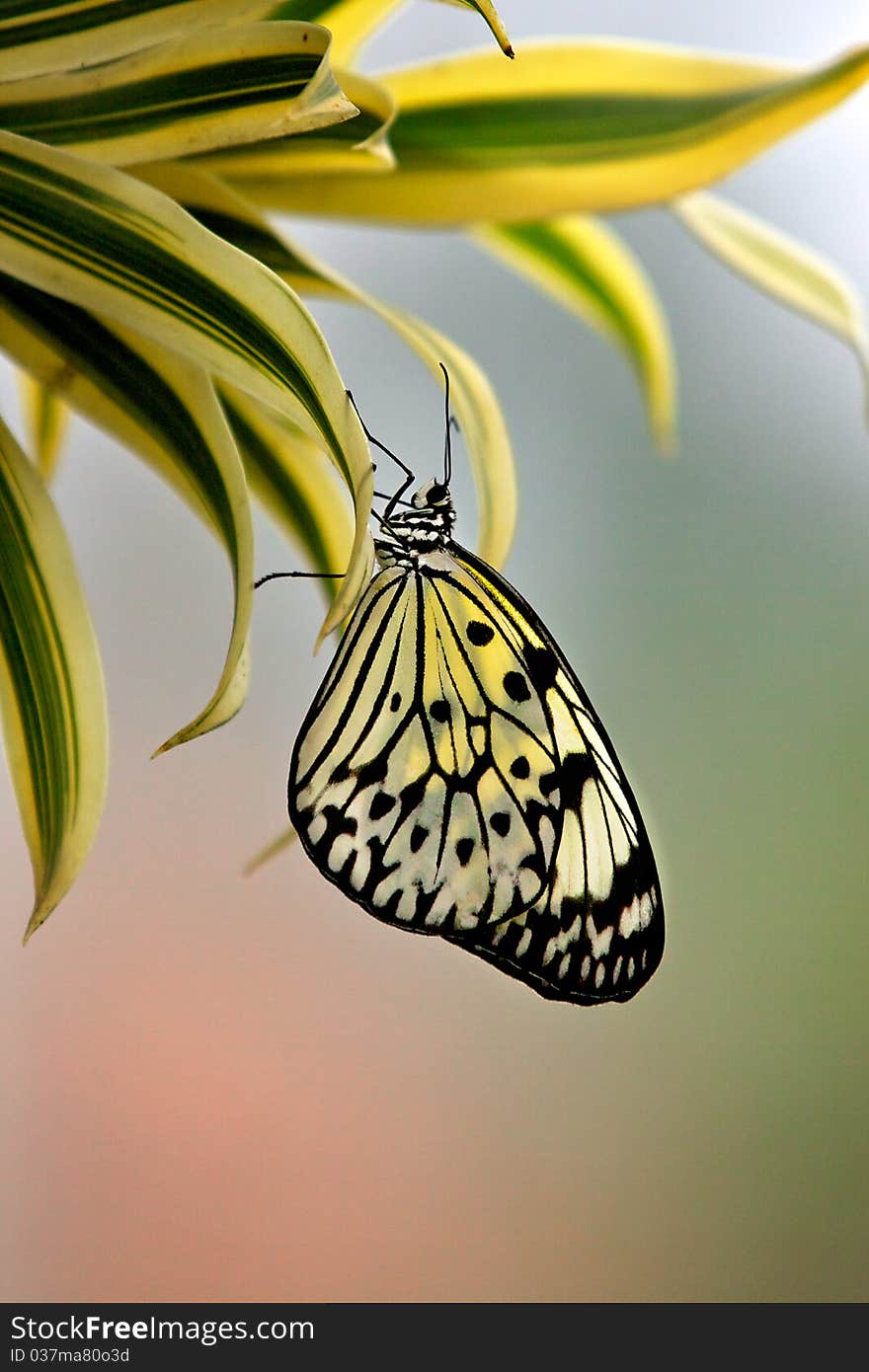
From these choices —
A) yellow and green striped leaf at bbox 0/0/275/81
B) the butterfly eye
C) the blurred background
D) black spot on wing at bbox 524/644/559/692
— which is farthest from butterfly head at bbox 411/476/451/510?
the blurred background

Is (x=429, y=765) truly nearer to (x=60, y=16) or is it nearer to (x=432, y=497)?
(x=432, y=497)

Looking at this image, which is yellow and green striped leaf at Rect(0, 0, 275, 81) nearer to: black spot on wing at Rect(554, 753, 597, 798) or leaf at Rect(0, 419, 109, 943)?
leaf at Rect(0, 419, 109, 943)

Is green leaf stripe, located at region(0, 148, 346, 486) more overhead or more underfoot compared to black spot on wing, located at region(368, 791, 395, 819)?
more overhead

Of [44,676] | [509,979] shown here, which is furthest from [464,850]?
[509,979]

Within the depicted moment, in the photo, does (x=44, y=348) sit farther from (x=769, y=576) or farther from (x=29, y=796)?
(x=769, y=576)

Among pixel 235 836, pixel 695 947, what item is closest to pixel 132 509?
pixel 235 836
